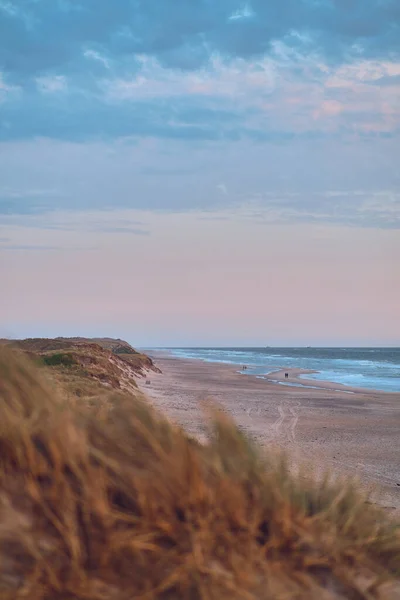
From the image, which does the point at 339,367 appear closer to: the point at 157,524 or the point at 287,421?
the point at 287,421

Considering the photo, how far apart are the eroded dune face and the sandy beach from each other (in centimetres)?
354

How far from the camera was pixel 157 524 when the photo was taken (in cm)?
262

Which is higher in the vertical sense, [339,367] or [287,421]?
[339,367]

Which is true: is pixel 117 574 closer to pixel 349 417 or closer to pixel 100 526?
pixel 100 526

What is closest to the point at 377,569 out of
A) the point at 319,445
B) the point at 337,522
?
the point at 337,522

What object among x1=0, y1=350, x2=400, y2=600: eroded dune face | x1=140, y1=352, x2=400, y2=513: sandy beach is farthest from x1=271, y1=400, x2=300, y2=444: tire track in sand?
x1=0, y1=350, x2=400, y2=600: eroded dune face

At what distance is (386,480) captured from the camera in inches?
428

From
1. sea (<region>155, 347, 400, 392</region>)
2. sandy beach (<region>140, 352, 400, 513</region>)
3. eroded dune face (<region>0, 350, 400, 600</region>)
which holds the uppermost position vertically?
eroded dune face (<region>0, 350, 400, 600</region>)

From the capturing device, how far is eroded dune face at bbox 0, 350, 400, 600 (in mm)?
2498

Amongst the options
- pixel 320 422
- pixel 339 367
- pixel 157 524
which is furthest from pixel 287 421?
pixel 339 367

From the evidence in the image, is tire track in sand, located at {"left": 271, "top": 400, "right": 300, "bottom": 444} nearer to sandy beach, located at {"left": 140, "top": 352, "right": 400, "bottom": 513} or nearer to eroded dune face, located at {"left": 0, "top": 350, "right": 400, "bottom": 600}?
sandy beach, located at {"left": 140, "top": 352, "right": 400, "bottom": 513}

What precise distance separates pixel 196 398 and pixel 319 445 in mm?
9495

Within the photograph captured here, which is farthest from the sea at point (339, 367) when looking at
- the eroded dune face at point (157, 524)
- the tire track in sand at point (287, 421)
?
the eroded dune face at point (157, 524)

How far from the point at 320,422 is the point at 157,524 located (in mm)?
17126
